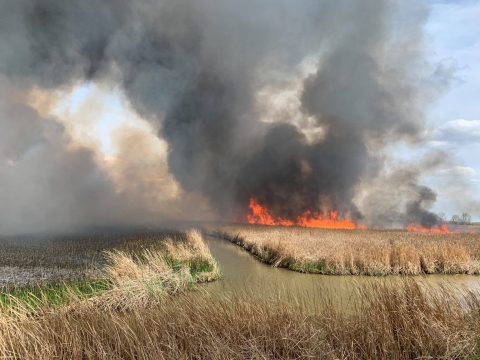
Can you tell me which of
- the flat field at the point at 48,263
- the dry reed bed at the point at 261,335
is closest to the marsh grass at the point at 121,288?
the flat field at the point at 48,263

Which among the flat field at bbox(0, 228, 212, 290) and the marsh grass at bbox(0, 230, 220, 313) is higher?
the marsh grass at bbox(0, 230, 220, 313)

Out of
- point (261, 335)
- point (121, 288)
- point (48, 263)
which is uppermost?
point (261, 335)

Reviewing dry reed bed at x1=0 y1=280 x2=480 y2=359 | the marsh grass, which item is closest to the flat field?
the marsh grass

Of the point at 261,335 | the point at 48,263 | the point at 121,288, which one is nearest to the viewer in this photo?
the point at 261,335

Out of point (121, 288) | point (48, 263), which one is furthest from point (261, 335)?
point (48, 263)

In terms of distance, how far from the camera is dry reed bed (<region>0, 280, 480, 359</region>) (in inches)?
273

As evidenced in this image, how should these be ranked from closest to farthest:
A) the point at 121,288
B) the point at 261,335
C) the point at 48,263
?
the point at 261,335, the point at 121,288, the point at 48,263

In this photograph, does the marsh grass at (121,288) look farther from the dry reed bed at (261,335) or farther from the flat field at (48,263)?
the dry reed bed at (261,335)

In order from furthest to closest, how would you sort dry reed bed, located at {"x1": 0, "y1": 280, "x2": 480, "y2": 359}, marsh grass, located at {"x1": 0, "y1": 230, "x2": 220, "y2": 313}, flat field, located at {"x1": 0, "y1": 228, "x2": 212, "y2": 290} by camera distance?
flat field, located at {"x1": 0, "y1": 228, "x2": 212, "y2": 290}, marsh grass, located at {"x1": 0, "y1": 230, "x2": 220, "y2": 313}, dry reed bed, located at {"x1": 0, "y1": 280, "x2": 480, "y2": 359}

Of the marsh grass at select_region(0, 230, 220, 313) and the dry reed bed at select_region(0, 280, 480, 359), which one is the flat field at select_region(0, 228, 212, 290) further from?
the dry reed bed at select_region(0, 280, 480, 359)

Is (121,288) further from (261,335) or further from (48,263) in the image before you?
(48,263)

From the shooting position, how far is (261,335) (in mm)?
7391

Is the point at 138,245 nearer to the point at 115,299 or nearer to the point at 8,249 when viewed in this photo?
the point at 8,249

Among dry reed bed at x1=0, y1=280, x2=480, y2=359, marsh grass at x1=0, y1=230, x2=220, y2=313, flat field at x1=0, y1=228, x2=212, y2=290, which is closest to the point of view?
dry reed bed at x1=0, y1=280, x2=480, y2=359
